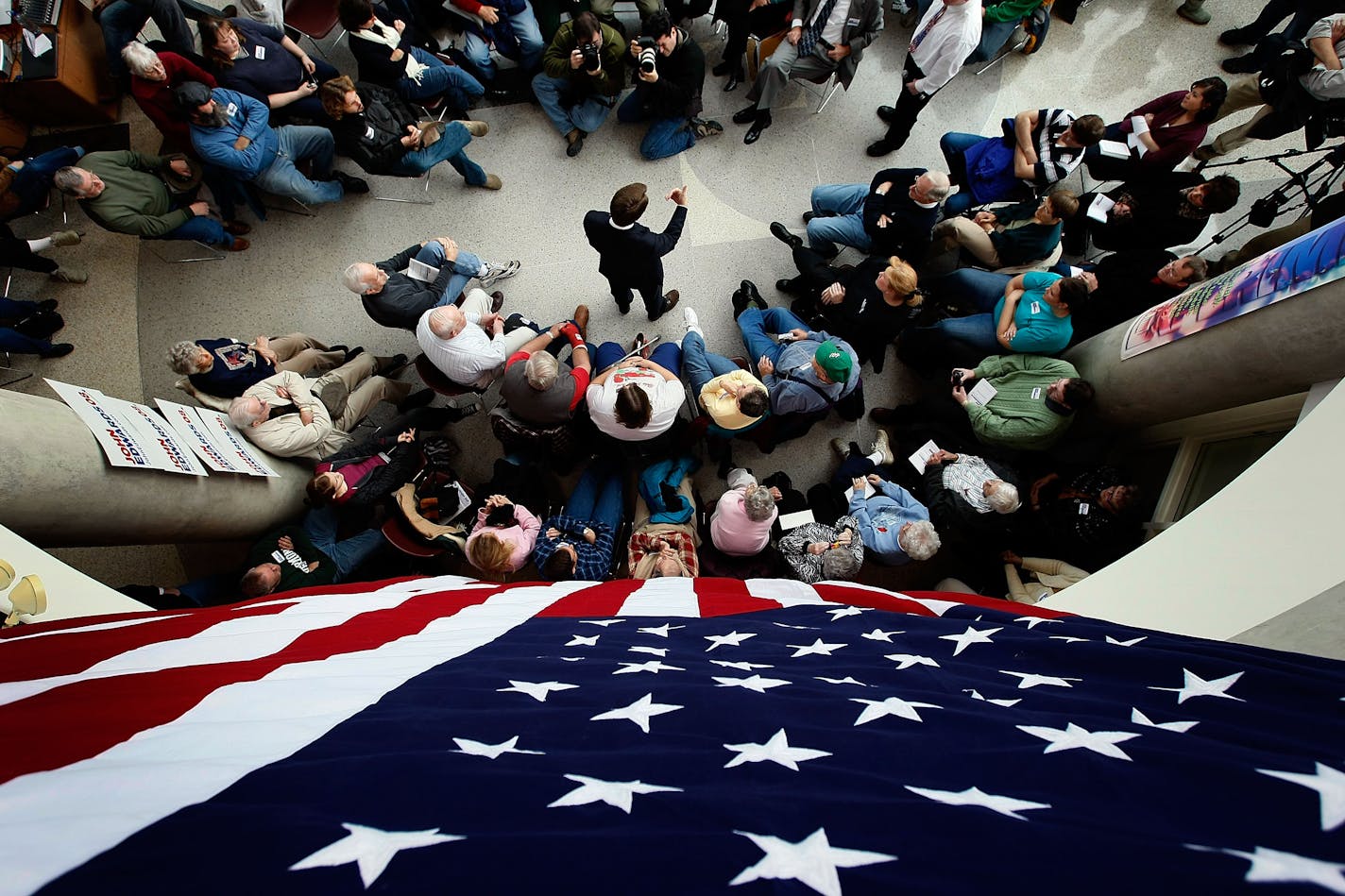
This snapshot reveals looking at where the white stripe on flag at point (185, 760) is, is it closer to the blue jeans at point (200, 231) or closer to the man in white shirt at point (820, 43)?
the blue jeans at point (200, 231)

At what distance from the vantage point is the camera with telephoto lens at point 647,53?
368 cm

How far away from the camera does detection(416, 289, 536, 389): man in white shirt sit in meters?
3.18

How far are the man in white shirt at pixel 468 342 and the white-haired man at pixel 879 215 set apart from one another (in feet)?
7.11

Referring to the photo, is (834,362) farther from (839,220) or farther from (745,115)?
(745,115)

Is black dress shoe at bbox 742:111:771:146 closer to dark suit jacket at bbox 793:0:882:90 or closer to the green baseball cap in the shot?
dark suit jacket at bbox 793:0:882:90

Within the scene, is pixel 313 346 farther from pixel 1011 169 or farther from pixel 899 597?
pixel 1011 169

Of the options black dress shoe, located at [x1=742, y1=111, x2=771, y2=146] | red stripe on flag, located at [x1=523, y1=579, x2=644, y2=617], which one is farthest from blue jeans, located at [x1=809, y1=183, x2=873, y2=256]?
red stripe on flag, located at [x1=523, y1=579, x2=644, y2=617]

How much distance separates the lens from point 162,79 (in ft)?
10.8

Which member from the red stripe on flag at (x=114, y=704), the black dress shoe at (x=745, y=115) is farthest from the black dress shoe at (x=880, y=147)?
the red stripe on flag at (x=114, y=704)

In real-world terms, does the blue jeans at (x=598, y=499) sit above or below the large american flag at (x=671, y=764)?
above

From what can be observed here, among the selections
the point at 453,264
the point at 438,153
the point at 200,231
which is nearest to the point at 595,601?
the point at 453,264

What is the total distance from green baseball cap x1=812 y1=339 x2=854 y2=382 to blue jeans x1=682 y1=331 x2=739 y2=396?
0.61 metres

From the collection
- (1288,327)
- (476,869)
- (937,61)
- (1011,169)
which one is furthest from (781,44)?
(476,869)

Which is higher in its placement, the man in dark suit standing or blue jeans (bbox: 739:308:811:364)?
the man in dark suit standing
